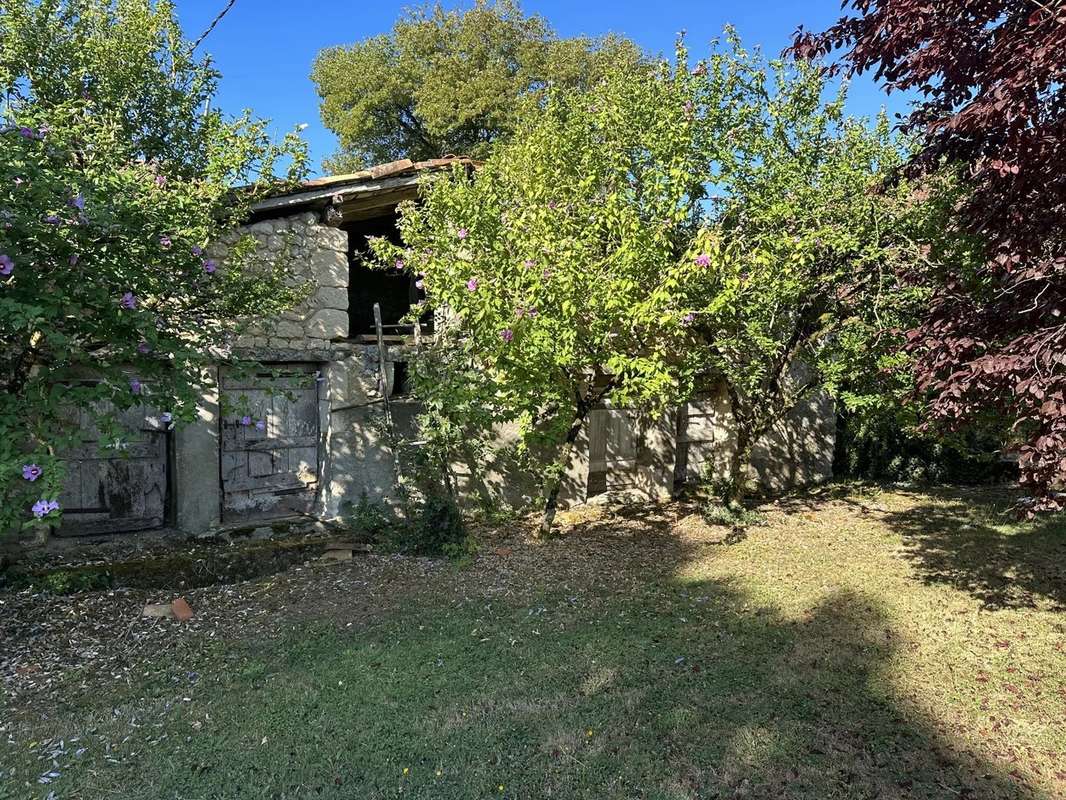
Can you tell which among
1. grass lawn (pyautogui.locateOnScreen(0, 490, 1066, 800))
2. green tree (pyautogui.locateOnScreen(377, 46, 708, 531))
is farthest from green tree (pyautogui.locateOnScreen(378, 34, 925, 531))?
grass lawn (pyautogui.locateOnScreen(0, 490, 1066, 800))

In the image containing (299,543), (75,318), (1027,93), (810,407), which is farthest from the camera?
(810,407)

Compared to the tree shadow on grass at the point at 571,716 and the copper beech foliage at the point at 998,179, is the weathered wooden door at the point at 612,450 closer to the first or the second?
the tree shadow on grass at the point at 571,716

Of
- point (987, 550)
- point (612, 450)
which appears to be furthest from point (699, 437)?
point (987, 550)

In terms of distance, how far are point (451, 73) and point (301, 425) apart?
1098 cm

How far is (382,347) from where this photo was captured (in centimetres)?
683

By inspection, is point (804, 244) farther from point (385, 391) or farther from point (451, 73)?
point (451, 73)

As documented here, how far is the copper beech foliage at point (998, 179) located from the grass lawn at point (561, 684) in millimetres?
1316

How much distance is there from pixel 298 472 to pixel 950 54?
655 centimetres

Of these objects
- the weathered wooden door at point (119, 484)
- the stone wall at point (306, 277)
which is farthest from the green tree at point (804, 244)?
the weathered wooden door at point (119, 484)

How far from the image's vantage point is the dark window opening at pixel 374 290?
8.37 m

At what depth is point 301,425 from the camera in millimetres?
7273

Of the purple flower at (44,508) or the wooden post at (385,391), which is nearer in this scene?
the purple flower at (44,508)

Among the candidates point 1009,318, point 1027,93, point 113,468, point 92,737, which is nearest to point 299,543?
point 113,468

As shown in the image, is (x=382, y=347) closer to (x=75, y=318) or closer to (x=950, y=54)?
(x=75, y=318)
